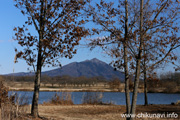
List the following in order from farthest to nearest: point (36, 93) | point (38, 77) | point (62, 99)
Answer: point (62, 99), point (38, 77), point (36, 93)

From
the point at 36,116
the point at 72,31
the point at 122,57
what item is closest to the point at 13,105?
the point at 36,116

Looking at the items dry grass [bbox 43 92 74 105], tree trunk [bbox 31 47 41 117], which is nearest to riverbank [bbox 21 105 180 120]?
tree trunk [bbox 31 47 41 117]

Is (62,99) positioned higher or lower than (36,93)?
lower

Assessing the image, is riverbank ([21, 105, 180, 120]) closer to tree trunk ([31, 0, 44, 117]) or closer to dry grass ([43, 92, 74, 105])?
tree trunk ([31, 0, 44, 117])

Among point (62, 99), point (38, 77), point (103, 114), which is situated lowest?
point (103, 114)

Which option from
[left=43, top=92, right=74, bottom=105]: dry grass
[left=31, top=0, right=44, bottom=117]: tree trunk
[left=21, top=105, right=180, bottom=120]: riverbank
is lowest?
[left=21, top=105, right=180, bottom=120]: riverbank

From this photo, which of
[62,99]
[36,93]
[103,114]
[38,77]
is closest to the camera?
[36,93]

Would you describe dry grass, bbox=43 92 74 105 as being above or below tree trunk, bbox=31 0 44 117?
below

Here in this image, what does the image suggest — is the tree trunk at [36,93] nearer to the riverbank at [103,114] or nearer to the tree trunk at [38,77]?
the tree trunk at [38,77]

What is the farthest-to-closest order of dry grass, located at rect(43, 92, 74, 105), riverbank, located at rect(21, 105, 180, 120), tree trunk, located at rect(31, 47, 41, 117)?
dry grass, located at rect(43, 92, 74, 105) → riverbank, located at rect(21, 105, 180, 120) → tree trunk, located at rect(31, 47, 41, 117)

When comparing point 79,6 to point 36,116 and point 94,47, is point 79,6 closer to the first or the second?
point 94,47

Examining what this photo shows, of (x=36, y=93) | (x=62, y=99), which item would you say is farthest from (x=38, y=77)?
(x=62, y=99)

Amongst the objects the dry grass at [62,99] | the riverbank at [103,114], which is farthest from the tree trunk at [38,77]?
the dry grass at [62,99]

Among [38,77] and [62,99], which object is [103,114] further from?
[62,99]
